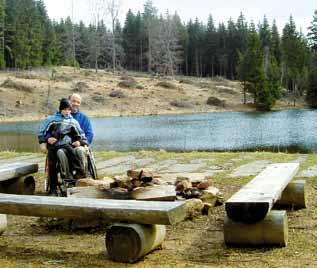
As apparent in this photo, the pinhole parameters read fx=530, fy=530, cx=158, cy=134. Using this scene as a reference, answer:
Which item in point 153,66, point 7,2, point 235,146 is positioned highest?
point 7,2

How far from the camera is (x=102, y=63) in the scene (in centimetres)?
8419

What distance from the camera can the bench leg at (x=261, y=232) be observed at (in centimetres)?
403

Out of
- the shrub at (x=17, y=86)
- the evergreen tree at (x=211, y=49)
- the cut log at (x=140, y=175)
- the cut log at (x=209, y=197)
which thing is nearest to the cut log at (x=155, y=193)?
the cut log at (x=140, y=175)

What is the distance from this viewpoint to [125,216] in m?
3.87

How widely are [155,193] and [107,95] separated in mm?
46386

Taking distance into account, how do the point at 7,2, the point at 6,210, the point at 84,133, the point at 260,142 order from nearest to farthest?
the point at 6,210 → the point at 84,133 → the point at 260,142 → the point at 7,2

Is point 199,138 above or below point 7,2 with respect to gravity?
below

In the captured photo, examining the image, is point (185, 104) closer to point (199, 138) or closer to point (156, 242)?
point (199, 138)

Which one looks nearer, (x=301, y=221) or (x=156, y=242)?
(x=156, y=242)

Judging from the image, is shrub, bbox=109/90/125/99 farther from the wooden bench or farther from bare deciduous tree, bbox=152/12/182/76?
the wooden bench

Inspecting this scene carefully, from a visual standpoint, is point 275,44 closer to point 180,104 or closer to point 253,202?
point 180,104

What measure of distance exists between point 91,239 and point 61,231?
0.48 metres

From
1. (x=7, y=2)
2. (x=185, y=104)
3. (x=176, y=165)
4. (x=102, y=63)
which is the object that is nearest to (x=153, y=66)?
(x=102, y=63)

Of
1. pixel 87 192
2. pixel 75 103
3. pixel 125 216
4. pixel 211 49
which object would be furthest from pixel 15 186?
pixel 211 49
